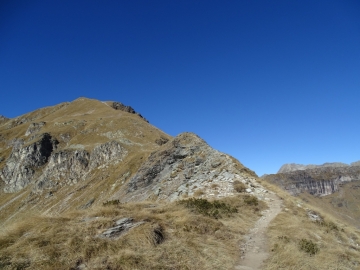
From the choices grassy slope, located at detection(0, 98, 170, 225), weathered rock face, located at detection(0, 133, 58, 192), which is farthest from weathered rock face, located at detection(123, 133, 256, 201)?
weathered rock face, located at detection(0, 133, 58, 192)

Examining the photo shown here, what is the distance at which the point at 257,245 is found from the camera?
11734 mm

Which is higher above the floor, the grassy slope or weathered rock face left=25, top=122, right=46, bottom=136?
weathered rock face left=25, top=122, right=46, bottom=136

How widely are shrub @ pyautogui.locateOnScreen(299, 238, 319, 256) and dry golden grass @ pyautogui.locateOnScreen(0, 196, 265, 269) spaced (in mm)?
3118

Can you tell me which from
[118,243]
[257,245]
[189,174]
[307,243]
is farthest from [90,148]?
[307,243]

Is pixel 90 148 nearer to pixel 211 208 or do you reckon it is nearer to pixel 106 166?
pixel 106 166

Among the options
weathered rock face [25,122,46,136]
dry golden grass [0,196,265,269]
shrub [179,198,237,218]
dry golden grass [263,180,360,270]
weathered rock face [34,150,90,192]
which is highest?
weathered rock face [25,122,46,136]

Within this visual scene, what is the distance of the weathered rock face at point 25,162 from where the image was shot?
94.9 metres

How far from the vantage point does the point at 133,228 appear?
418 inches

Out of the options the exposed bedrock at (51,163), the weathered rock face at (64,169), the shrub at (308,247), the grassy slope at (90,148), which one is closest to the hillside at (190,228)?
Answer: the shrub at (308,247)

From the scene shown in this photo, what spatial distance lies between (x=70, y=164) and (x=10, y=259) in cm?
8785

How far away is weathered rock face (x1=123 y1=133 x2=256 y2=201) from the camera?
74.2 feet

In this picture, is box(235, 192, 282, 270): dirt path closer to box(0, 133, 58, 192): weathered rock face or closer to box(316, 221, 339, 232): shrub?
box(316, 221, 339, 232): shrub

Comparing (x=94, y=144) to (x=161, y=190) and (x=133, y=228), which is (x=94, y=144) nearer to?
(x=161, y=190)

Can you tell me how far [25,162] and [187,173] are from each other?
99.1 meters
